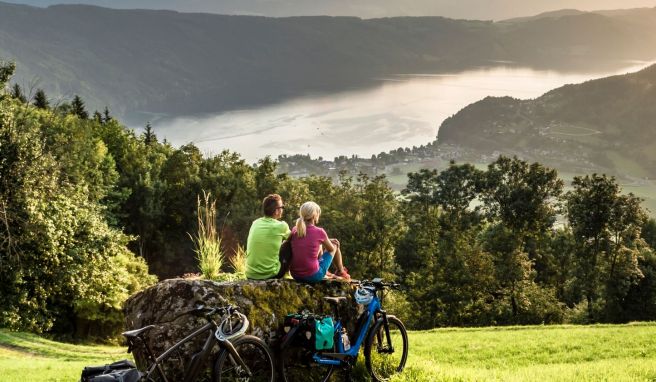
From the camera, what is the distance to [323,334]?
7348 mm

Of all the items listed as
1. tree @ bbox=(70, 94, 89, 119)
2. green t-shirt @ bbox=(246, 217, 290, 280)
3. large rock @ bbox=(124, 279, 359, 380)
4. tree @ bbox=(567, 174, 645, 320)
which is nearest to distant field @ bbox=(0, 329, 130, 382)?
large rock @ bbox=(124, 279, 359, 380)

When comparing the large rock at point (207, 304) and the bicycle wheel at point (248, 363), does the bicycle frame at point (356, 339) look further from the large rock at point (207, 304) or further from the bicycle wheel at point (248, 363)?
the bicycle wheel at point (248, 363)

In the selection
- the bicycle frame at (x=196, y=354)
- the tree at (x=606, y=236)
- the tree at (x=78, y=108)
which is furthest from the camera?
the tree at (x=78, y=108)

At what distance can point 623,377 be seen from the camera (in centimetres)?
938

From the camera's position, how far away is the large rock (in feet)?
22.9

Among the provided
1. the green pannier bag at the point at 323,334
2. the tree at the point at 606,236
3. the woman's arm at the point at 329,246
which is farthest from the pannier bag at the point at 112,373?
the tree at the point at 606,236

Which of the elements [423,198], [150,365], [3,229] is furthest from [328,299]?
[423,198]

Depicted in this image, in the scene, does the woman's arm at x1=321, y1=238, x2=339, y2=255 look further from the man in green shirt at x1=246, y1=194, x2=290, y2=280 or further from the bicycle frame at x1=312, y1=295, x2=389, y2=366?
the bicycle frame at x1=312, y1=295, x2=389, y2=366

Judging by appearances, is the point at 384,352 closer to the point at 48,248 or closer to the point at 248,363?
the point at 248,363

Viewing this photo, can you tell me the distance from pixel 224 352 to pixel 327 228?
49606 millimetres

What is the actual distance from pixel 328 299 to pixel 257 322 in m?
1.02

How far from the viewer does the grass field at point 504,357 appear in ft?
30.7

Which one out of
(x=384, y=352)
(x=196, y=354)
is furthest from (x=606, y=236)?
(x=196, y=354)

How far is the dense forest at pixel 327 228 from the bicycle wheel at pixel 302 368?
21.7 metres
